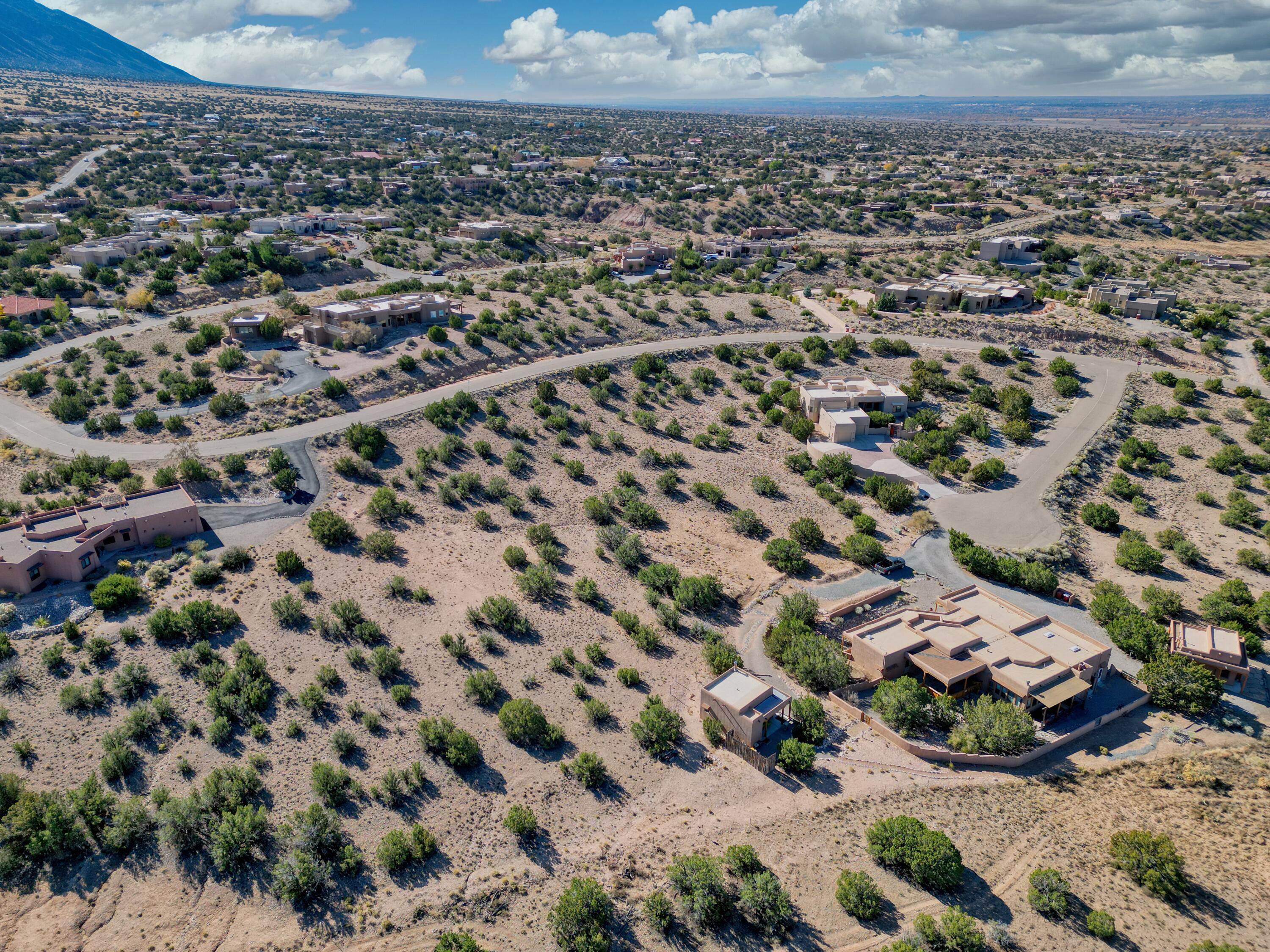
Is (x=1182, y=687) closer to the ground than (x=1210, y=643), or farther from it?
closer to the ground

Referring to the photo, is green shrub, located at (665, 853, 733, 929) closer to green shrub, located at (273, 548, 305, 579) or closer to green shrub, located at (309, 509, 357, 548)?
green shrub, located at (273, 548, 305, 579)

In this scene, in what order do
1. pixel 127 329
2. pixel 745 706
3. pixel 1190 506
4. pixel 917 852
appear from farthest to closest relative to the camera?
pixel 127 329
pixel 1190 506
pixel 745 706
pixel 917 852

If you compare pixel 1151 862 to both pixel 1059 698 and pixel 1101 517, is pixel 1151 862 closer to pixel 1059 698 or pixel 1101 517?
pixel 1059 698

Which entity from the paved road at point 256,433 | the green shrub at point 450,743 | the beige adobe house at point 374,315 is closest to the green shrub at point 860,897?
the green shrub at point 450,743

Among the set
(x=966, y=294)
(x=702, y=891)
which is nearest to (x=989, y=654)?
(x=702, y=891)

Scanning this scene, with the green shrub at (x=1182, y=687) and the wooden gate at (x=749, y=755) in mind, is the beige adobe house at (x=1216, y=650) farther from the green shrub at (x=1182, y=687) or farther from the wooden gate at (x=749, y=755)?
the wooden gate at (x=749, y=755)

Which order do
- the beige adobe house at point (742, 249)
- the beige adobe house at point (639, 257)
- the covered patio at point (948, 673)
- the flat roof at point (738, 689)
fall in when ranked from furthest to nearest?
1. the beige adobe house at point (742, 249)
2. the beige adobe house at point (639, 257)
3. the covered patio at point (948, 673)
4. the flat roof at point (738, 689)
